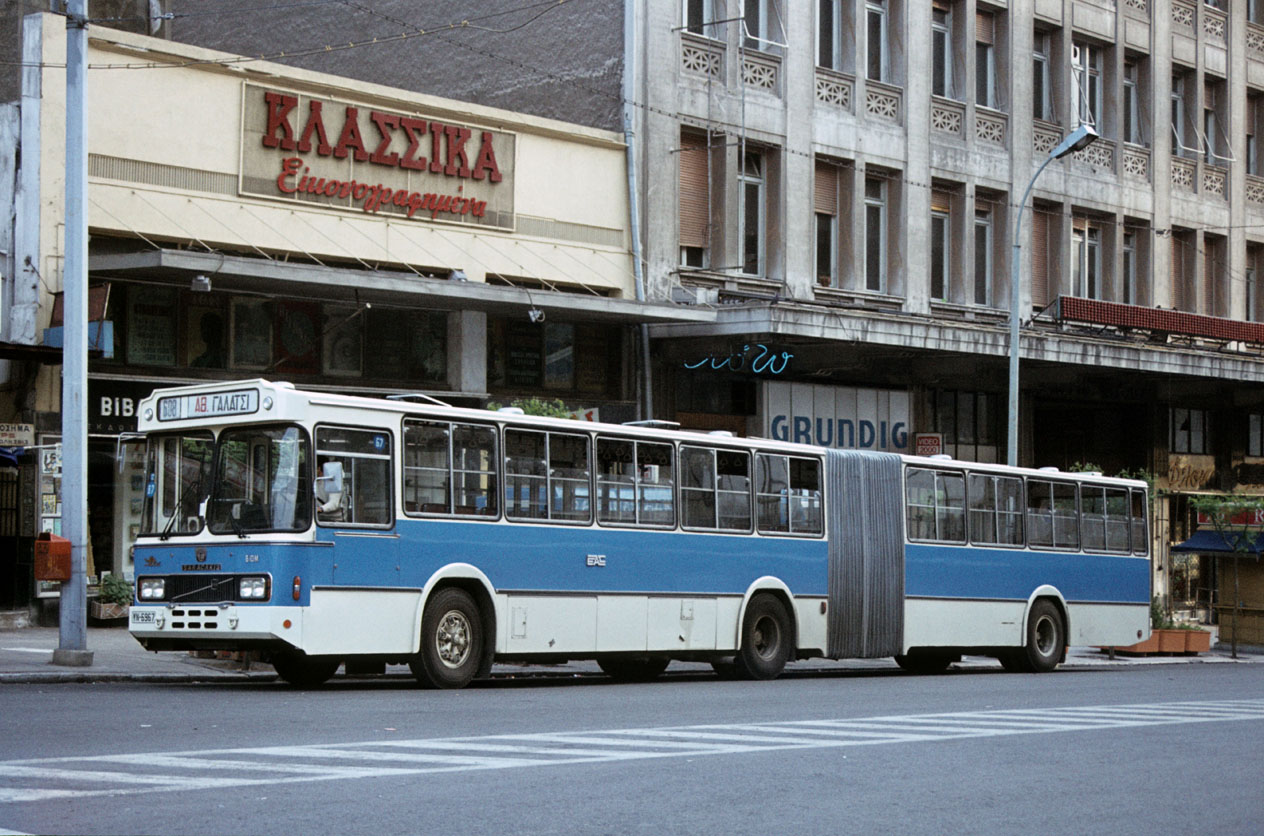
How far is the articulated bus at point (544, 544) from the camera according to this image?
16594 millimetres

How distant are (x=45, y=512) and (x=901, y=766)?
56.5ft

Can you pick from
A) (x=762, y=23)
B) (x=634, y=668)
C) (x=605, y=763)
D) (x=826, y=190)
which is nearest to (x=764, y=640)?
(x=634, y=668)

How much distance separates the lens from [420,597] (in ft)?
56.8

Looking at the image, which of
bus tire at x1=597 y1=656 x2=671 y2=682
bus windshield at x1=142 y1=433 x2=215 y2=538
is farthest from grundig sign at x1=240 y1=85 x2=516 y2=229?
bus windshield at x1=142 y1=433 x2=215 y2=538

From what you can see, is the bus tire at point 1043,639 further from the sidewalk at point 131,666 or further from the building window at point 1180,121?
the building window at point 1180,121

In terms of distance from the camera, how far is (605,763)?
34.4 feet

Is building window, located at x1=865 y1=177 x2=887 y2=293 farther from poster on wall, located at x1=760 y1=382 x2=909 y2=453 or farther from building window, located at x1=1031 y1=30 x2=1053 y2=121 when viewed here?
building window, located at x1=1031 y1=30 x2=1053 y2=121

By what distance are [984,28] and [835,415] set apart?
1014 centimetres

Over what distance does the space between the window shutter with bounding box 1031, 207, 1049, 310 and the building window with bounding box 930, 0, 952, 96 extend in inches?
157

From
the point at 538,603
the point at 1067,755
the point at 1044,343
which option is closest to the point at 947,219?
the point at 1044,343

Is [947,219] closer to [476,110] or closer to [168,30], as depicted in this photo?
[476,110]

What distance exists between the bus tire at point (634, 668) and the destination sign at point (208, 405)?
632 cm

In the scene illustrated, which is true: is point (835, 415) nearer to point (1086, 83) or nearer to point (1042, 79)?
point (1042, 79)

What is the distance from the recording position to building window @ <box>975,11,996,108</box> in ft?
130
